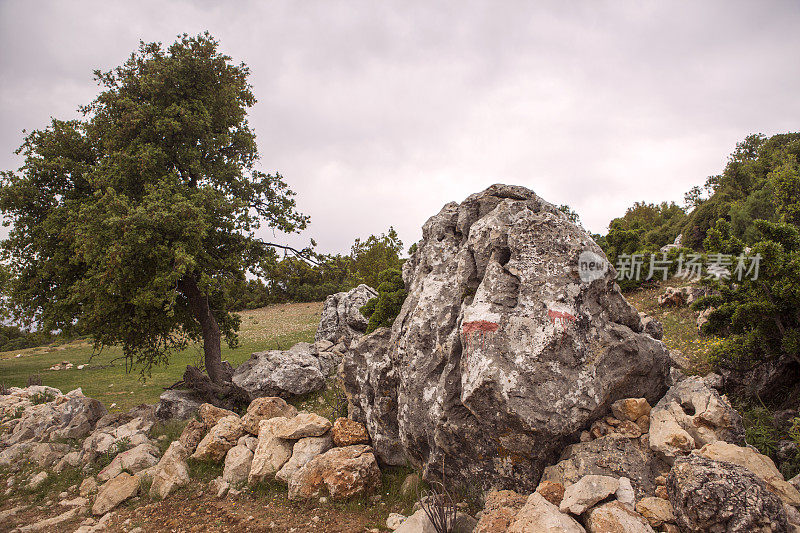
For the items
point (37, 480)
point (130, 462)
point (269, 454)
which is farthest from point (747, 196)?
point (37, 480)

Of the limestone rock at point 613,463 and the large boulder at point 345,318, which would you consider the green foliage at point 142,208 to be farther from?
the limestone rock at point 613,463

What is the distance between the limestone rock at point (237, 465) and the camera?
9.05m

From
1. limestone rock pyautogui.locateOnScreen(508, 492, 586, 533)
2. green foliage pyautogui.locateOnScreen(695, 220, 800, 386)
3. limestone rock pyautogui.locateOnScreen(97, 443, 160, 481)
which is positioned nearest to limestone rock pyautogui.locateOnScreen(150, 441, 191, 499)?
limestone rock pyautogui.locateOnScreen(97, 443, 160, 481)

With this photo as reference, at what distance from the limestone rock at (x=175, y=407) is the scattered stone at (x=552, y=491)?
12527 mm

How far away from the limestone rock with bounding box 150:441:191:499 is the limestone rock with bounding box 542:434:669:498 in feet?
26.5

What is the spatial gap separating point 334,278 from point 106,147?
982 centimetres

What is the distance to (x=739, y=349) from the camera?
770 cm

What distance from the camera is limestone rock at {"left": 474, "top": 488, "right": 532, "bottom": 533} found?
534 centimetres

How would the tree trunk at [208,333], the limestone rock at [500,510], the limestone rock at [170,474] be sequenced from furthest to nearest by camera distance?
the tree trunk at [208,333] < the limestone rock at [170,474] < the limestone rock at [500,510]

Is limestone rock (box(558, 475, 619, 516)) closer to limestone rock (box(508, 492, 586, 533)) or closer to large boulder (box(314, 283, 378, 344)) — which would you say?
limestone rock (box(508, 492, 586, 533))

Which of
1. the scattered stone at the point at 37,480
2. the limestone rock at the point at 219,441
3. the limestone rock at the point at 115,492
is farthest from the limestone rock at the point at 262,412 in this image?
the scattered stone at the point at 37,480

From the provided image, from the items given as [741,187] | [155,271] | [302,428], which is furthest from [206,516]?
[741,187]

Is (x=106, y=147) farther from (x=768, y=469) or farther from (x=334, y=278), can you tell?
(x=768, y=469)

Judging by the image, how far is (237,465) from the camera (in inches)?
363
